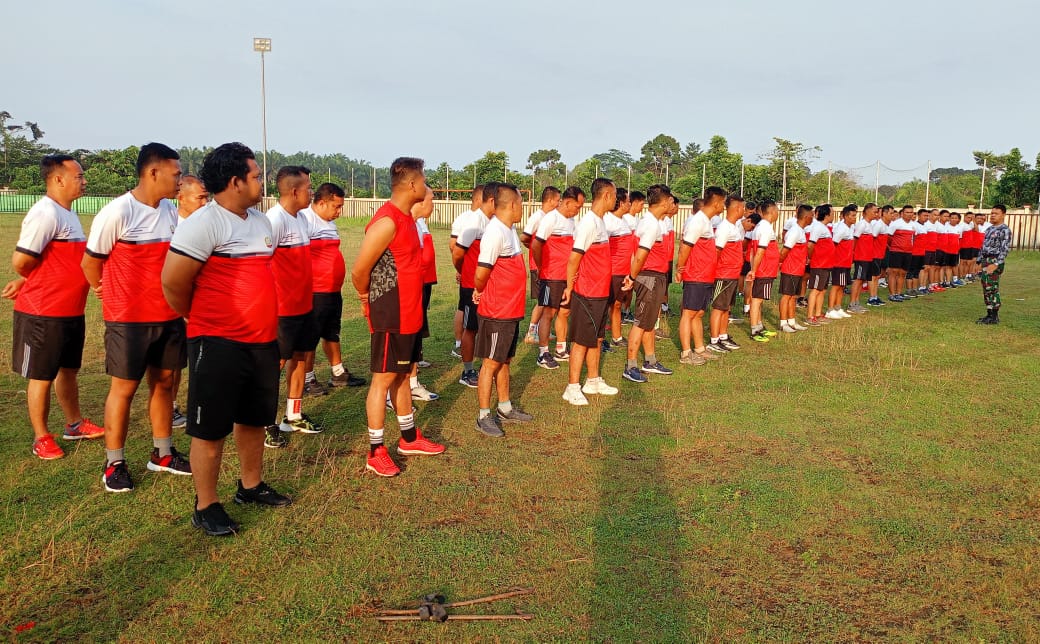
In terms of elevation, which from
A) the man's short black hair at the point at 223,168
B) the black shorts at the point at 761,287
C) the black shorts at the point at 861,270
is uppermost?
the man's short black hair at the point at 223,168

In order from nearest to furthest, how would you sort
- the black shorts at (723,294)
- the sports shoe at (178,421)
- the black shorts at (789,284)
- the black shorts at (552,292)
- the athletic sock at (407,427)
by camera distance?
1. the athletic sock at (407,427)
2. the sports shoe at (178,421)
3. the black shorts at (552,292)
4. the black shorts at (723,294)
5. the black shorts at (789,284)

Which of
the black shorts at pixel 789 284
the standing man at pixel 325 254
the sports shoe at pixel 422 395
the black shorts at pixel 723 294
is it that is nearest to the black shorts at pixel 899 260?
the black shorts at pixel 789 284

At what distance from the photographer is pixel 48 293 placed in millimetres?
5125

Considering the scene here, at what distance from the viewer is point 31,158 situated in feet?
183

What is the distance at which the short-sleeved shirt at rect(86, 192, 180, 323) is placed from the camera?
186 inches

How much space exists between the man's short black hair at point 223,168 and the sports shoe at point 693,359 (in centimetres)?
644

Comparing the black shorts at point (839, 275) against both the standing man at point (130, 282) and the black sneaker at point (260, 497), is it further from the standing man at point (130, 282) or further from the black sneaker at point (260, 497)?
the standing man at point (130, 282)

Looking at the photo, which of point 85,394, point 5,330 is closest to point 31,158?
point 5,330

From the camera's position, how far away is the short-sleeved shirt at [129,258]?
4.73 meters

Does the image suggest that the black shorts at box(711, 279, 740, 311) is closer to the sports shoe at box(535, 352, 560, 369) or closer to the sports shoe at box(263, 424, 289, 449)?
the sports shoe at box(535, 352, 560, 369)

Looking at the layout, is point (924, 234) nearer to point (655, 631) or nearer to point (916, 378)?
point (916, 378)

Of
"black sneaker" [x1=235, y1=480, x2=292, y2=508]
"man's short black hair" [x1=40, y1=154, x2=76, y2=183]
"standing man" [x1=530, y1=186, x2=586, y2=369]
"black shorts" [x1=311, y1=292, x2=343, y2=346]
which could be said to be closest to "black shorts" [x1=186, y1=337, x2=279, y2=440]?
"black sneaker" [x1=235, y1=480, x2=292, y2=508]

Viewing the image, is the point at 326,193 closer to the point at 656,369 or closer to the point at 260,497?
the point at 260,497

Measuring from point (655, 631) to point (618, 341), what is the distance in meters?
7.08
